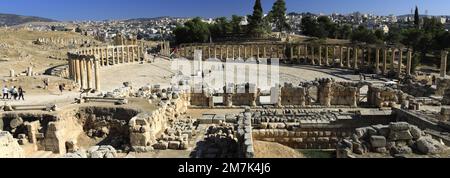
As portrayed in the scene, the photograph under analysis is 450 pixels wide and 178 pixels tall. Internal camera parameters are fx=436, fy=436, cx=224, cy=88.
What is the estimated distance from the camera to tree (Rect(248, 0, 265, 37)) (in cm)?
8775

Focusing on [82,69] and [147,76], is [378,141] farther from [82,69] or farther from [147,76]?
[147,76]

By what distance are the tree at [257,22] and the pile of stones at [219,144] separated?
67.9 meters

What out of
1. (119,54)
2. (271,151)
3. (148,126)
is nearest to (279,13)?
(119,54)

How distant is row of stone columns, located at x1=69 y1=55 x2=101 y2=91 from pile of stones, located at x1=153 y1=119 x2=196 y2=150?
2034cm

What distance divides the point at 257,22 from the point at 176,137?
2818 inches

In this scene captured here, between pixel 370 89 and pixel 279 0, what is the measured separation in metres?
63.2

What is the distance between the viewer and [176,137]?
18.8 meters

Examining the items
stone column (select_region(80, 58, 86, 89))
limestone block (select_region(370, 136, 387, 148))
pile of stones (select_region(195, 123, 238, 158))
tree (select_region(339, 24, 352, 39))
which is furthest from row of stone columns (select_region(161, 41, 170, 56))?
limestone block (select_region(370, 136, 387, 148))

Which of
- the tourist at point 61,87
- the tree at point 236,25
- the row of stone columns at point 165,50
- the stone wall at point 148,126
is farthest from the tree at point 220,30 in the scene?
the stone wall at point 148,126

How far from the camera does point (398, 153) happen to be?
12734mm

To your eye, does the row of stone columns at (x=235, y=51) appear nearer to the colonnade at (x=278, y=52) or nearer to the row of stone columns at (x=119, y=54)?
the colonnade at (x=278, y=52)

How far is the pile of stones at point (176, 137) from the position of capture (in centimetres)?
1816

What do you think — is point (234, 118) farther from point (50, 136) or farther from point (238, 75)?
point (238, 75)

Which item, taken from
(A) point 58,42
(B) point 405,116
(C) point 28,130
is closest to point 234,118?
(B) point 405,116
